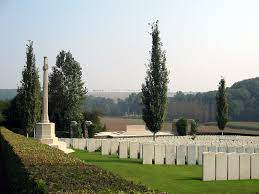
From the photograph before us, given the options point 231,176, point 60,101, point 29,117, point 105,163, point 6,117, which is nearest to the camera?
point 231,176

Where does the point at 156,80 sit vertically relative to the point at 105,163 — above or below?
above

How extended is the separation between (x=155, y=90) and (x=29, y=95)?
1088 centimetres

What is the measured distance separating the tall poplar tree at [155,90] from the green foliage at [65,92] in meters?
22.6

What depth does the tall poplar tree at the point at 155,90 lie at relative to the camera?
24047 millimetres

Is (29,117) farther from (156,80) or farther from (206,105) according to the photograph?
(206,105)

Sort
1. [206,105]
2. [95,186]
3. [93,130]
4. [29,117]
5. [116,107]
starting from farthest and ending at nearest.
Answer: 1. [116,107]
2. [206,105]
3. [93,130]
4. [29,117]
5. [95,186]

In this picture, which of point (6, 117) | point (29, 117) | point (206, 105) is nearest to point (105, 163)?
point (29, 117)

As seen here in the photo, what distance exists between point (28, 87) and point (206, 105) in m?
77.1

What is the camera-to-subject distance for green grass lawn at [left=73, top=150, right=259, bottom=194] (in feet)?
38.9

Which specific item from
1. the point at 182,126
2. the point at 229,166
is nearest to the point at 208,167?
the point at 229,166

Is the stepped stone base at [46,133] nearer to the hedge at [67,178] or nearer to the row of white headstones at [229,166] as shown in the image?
the row of white headstones at [229,166]

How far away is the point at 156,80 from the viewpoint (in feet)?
79.9

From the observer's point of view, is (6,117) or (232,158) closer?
(232,158)

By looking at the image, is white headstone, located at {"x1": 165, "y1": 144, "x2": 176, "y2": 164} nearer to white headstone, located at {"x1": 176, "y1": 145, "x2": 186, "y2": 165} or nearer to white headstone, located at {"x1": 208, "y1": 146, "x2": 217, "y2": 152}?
white headstone, located at {"x1": 176, "y1": 145, "x2": 186, "y2": 165}
